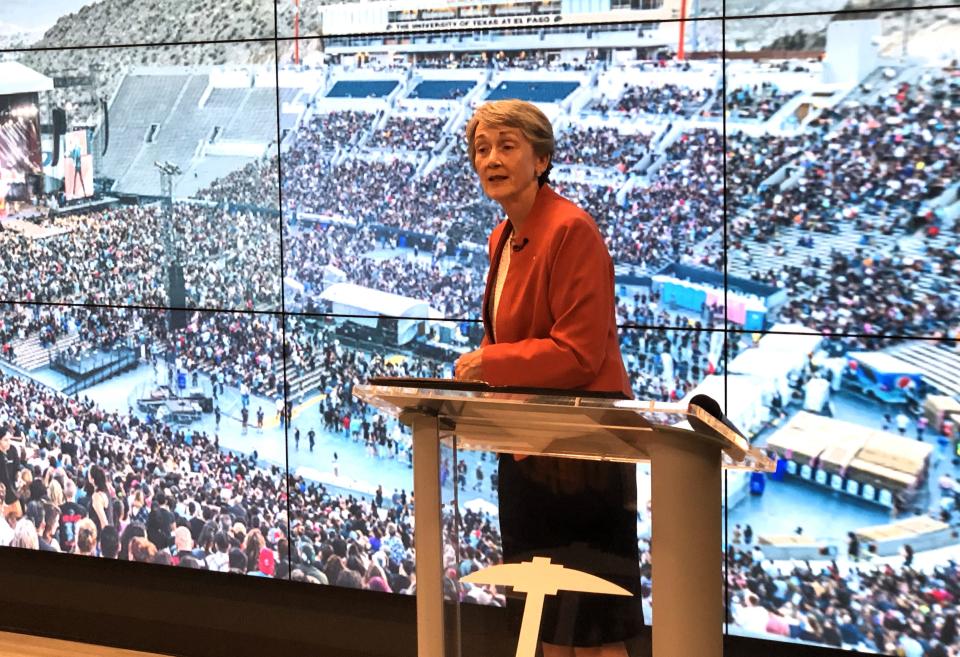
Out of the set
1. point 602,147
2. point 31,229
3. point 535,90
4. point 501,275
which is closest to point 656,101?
point 602,147

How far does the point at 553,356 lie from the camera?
1712mm

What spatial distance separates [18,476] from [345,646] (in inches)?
51.3

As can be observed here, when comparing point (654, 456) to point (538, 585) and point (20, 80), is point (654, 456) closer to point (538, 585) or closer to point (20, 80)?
point (538, 585)

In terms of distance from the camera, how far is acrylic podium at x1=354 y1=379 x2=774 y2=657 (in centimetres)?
123

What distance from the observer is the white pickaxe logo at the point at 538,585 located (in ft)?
4.24

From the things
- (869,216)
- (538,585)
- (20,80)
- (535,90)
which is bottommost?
(538,585)

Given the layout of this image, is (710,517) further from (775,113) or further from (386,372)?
(386,372)

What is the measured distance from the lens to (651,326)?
275 cm

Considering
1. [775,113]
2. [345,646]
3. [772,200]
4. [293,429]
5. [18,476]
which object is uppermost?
[775,113]

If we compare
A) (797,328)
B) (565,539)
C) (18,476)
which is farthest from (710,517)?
(18,476)

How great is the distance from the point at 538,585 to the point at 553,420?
217 millimetres

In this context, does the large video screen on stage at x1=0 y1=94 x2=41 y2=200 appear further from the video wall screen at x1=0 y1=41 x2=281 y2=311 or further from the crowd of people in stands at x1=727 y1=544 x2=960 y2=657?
the crowd of people in stands at x1=727 y1=544 x2=960 y2=657

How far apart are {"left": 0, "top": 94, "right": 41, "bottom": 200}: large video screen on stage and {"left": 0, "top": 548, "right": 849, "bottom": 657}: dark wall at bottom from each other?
1.27 metres

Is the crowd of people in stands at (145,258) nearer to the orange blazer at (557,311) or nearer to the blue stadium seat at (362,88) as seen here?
the blue stadium seat at (362,88)
